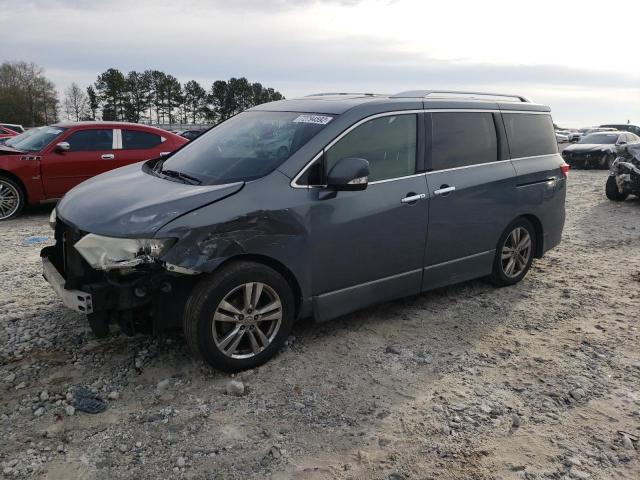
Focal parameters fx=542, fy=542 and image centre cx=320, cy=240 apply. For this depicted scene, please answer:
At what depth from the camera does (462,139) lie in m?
4.79

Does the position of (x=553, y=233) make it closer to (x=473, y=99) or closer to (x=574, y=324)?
(x=574, y=324)

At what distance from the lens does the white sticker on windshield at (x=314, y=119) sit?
3980mm

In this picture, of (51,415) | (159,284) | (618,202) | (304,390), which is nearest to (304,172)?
(159,284)

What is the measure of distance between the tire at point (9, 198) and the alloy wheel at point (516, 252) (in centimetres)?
733

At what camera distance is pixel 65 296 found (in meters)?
3.39

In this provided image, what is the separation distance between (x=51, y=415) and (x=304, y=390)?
150cm

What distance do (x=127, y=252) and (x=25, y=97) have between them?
261ft

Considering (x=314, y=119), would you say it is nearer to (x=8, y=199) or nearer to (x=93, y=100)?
(x=8, y=199)

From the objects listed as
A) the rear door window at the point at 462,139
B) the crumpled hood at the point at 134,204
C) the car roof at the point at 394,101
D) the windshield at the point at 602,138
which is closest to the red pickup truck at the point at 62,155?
the car roof at the point at 394,101

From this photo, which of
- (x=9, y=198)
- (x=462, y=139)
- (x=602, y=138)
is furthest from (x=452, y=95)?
(x=602, y=138)

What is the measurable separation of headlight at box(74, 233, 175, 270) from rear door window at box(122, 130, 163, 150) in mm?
6606

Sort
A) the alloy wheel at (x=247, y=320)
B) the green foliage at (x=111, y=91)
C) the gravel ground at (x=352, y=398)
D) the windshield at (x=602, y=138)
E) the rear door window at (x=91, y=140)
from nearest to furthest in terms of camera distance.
Answer: the gravel ground at (x=352, y=398)
the alloy wheel at (x=247, y=320)
the rear door window at (x=91, y=140)
the windshield at (x=602, y=138)
the green foliage at (x=111, y=91)

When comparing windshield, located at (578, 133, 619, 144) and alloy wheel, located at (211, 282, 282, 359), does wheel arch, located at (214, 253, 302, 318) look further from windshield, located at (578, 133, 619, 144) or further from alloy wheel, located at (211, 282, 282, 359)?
windshield, located at (578, 133, 619, 144)

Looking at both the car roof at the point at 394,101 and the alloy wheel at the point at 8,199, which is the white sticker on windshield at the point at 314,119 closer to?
the car roof at the point at 394,101
